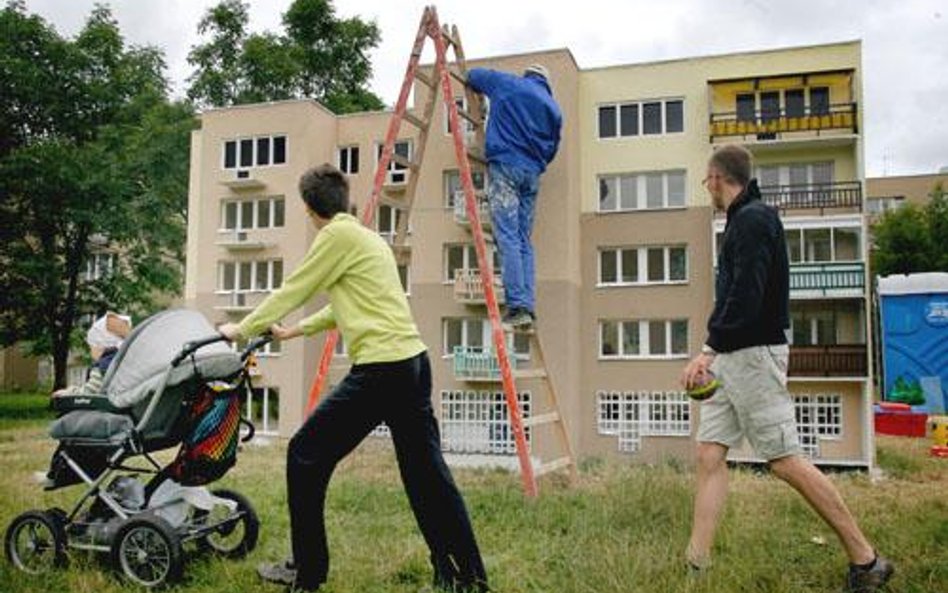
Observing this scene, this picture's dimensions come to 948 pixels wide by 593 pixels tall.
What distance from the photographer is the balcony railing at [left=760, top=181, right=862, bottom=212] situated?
25.2 m

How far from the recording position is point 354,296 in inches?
181

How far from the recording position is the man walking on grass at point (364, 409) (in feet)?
14.6

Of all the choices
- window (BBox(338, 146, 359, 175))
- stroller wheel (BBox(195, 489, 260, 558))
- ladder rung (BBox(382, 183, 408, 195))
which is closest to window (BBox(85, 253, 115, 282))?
window (BBox(338, 146, 359, 175))

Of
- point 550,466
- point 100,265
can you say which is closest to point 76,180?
→ point 100,265

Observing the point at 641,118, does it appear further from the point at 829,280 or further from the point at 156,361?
the point at 156,361

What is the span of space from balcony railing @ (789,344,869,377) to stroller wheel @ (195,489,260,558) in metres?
22.1

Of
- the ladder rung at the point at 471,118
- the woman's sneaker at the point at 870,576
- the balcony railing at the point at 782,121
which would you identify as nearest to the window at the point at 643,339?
the balcony railing at the point at 782,121

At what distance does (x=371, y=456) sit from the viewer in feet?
49.1

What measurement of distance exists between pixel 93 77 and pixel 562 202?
73.8 ft

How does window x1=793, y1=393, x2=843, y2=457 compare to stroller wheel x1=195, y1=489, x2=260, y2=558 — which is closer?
stroller wheel x1=195, y1=489, x2=260, y2=558

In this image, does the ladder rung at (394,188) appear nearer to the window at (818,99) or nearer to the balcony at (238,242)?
the balcony at (238,242)

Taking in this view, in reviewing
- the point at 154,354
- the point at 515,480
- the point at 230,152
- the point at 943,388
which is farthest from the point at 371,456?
the point at 943,388

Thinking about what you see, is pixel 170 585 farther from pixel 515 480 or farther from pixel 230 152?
pixel 230 152

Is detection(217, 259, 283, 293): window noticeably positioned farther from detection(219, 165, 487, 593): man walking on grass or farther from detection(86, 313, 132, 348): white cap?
detection(219, 165, 487, 593): man walking on grass
